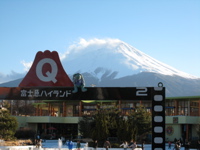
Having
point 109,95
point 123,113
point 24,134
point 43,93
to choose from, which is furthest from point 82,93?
point 123,113

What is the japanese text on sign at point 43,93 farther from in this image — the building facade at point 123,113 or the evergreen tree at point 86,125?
the building facade at point 123,113

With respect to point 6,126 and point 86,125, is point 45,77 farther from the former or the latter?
point 86,125

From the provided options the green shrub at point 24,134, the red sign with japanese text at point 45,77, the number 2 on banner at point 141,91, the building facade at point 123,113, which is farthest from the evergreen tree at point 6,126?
the number 2 on banner at point 141,91

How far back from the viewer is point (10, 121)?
50.7 m

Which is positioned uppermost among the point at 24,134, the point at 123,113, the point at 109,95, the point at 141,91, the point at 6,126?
the point at 141,91

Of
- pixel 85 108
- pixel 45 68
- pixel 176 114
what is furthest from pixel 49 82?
pixel 85 108

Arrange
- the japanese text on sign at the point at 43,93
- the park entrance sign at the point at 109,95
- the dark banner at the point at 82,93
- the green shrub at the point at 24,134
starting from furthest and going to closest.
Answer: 1. the green shrub at the point at 24,134
2. the japanese text on sign at the point at 43,93
3. the dark banner at the point at 82,93
4. the park entrance sign at the point at 109,95

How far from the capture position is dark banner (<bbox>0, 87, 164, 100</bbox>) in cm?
1416

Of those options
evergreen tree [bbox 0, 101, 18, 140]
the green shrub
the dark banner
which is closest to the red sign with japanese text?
evergreen tree [bbox 0, 101, 18, 140]

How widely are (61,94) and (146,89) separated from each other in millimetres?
2928

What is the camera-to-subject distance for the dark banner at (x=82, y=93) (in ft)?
46.4

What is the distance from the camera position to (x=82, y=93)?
1445cm

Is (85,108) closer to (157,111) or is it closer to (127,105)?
(127,105)

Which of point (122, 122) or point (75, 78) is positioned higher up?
point (75, 78)
